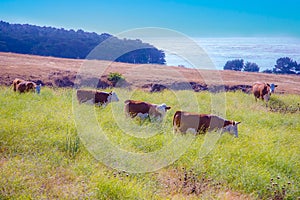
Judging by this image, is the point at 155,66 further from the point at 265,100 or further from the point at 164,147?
the point at 164,147

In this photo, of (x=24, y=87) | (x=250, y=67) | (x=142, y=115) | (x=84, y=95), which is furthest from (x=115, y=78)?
(x=250, y=67)

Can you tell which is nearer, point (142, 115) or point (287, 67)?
point (142, 115)

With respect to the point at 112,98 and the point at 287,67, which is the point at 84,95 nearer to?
the point at 112,98

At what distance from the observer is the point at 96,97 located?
32.9ft

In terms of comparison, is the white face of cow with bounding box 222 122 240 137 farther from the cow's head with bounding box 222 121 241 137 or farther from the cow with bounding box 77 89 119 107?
the cow with bounding box 77 89 119 107

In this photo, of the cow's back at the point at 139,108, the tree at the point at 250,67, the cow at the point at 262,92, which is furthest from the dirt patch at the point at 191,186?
the tree at the point at 250,67

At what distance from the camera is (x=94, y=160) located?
5109 mm

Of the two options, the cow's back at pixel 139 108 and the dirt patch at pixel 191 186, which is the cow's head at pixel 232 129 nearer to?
the cow's back at pixel 139 108

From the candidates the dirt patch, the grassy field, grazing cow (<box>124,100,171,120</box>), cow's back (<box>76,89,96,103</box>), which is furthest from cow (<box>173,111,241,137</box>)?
cow's back (<box>76,89,96,103</box>)

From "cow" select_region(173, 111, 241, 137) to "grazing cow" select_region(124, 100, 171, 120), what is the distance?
3.27 ft

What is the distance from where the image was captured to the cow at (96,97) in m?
9.95

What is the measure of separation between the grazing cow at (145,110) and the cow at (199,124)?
996 millimetres

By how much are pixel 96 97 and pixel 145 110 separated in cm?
243

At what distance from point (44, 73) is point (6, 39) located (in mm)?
28444
